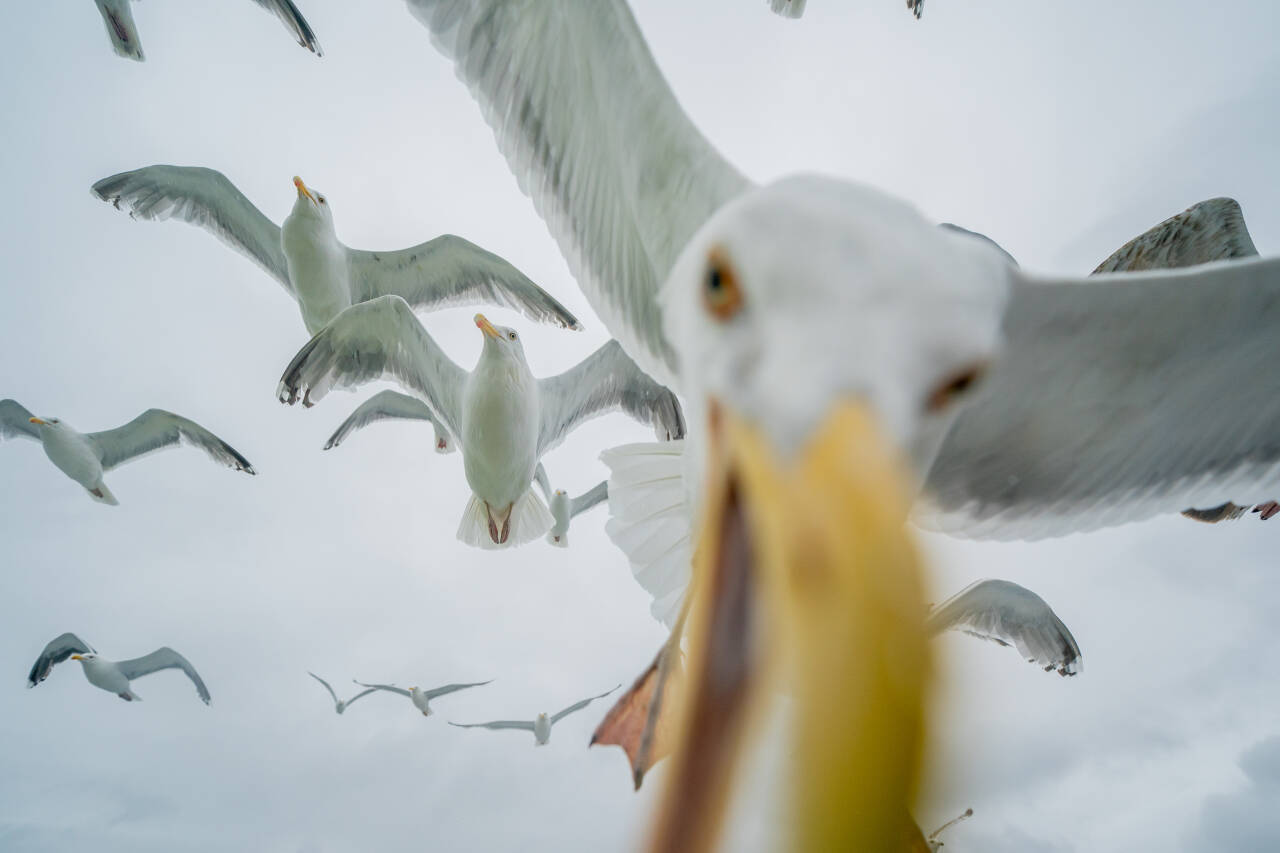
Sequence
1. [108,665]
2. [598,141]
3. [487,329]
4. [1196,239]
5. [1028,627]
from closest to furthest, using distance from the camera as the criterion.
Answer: [598,141], [1196,239], [487,329], [1028,627], [108,665]

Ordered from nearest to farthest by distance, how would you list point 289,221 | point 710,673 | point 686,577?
1. point 710,673
2. point 686,577
3. point 289,221

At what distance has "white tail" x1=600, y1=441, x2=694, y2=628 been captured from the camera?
156 centimetres

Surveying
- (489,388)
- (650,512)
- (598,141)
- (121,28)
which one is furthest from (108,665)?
(598,141)

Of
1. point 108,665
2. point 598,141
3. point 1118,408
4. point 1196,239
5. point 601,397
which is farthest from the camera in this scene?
point 108,665

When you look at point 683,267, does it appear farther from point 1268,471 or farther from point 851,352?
point 1268,471

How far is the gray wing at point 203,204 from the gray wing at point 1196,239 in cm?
432

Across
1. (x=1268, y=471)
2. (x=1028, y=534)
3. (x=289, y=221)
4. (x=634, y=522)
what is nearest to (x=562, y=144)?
(x=634, y=522)

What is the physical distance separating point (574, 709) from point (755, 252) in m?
7.58

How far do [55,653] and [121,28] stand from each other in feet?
21.3

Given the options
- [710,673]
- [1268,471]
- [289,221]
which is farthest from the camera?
[289,221]

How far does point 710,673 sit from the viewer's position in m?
0.31

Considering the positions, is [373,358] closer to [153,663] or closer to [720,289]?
[720,289]

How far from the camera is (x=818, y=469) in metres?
0.36

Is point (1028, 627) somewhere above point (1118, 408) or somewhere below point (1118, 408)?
above
